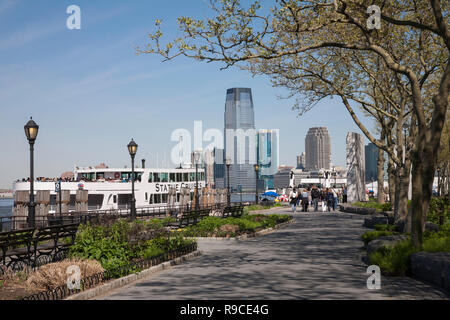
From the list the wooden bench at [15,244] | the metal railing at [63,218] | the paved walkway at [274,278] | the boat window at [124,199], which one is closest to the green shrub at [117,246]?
the paved walkway at [274,278]

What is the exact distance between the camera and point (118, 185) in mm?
49531

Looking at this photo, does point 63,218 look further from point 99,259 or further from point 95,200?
point 99,259

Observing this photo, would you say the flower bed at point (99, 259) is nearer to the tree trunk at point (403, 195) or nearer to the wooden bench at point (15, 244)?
the wooden bench at point (15, 244)

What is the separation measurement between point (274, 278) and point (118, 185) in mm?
39540

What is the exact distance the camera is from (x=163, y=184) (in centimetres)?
5656

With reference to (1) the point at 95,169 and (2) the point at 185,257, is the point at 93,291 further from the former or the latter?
(1) the point at 95,169

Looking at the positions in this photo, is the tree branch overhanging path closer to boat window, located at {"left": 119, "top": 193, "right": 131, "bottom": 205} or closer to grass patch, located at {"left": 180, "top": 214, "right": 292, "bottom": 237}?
grass patch, located at {"left": 180, "top": 214, "right": 292, "bottom": 237}

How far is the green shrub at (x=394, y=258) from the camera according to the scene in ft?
38.9

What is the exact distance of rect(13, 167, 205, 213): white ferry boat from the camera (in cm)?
4675

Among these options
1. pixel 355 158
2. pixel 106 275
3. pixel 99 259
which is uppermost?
pixel 355 158

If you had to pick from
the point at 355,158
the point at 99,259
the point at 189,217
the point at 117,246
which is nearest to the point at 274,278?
the point at 99,259

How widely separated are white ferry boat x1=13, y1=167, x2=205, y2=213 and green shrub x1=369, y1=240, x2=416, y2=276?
112 ft

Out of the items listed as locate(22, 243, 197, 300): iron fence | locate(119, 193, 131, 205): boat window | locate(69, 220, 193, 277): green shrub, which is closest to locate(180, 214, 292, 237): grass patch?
locate(69, 220, 193, 277): green shrub
